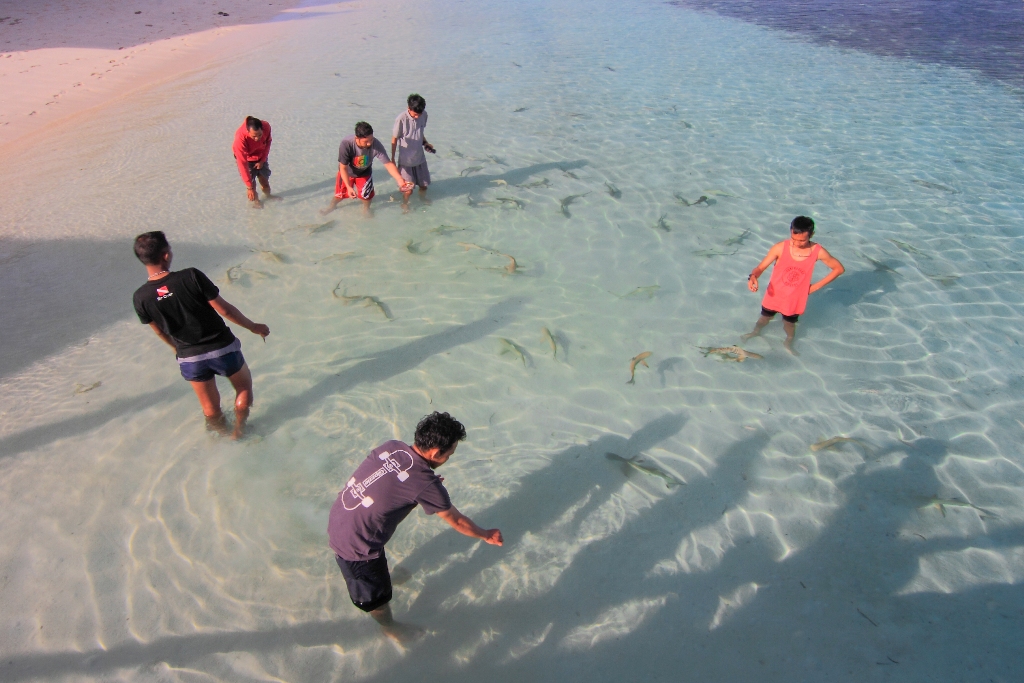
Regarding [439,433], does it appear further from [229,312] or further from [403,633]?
[229,312]

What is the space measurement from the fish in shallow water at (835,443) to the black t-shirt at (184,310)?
184 inches

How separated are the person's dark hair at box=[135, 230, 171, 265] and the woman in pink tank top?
15.2 ft

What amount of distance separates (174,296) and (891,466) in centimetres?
543

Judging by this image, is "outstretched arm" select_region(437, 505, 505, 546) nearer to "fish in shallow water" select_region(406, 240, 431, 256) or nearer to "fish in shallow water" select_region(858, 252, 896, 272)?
"fish in shallow water" select_region(406, 240, 431, 256)

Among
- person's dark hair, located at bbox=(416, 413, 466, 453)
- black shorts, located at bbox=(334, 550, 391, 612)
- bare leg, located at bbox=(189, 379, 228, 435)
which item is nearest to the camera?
person's dark hair, located at bbox=(416, 413, 466, 453)

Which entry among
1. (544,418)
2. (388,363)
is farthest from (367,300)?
(544,418)

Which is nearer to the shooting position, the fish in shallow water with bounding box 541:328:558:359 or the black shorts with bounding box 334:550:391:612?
the black shorts with bounding box 334:550:391:612

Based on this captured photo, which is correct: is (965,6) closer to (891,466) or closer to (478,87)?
(478,87)

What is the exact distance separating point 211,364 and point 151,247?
93 centimetres

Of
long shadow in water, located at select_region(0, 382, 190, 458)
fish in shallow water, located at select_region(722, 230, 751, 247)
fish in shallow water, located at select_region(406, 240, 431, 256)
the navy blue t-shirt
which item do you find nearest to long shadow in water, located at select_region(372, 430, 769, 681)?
the navy blue t-shirt

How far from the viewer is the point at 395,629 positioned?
11.1ft

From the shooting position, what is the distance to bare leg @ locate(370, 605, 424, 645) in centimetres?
329

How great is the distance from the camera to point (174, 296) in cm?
369

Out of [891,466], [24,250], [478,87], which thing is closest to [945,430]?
[891,466]
